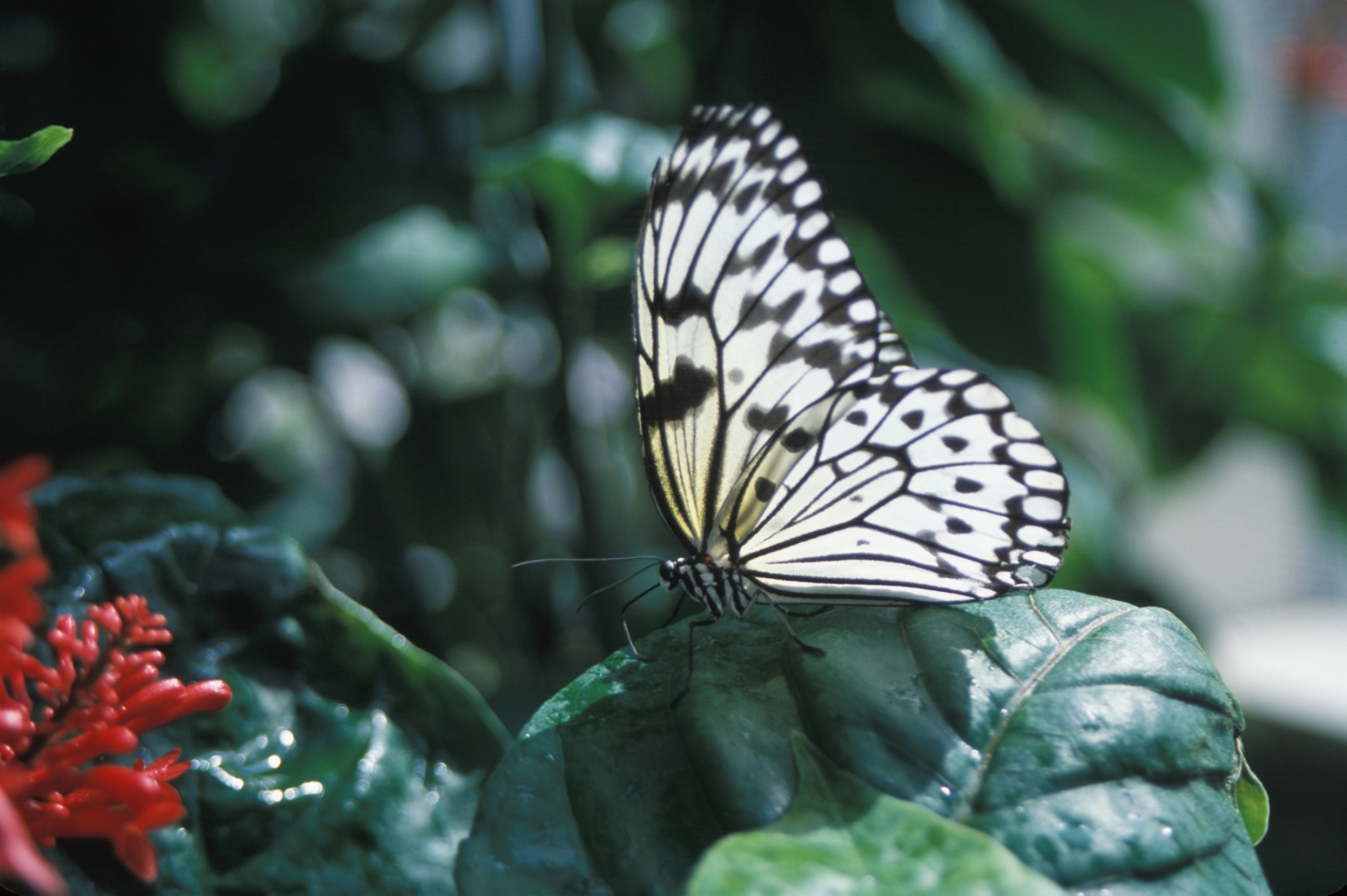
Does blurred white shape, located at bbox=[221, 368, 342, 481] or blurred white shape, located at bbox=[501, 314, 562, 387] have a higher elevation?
blurred white shape, located at bbox=[501, 314, 562, 387]

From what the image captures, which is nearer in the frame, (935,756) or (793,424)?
(935,756)

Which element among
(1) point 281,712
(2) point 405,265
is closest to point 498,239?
(2) point 405,265

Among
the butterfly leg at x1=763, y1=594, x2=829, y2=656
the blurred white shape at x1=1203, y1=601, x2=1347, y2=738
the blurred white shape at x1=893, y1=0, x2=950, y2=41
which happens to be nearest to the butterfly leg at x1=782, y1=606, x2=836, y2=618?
the butterfly leg at x1=763, y1=594, x2=829, y2=656

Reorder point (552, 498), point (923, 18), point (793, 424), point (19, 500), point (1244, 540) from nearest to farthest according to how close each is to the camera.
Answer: point (19, 500), point (793, 424), point (923, 18), point (552, 498), point (1244, 540)

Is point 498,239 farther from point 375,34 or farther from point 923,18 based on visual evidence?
point 923,18

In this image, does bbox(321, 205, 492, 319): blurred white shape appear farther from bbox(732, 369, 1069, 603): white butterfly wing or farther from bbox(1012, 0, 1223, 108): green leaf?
bbox(1012, 0, 1223, 108): green leaf

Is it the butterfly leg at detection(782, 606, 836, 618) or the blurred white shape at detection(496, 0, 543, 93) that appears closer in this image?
the butterfly leg at detection(782, 606, 836, 618)

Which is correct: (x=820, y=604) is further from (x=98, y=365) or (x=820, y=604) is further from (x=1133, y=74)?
(x=1133, y=74)
